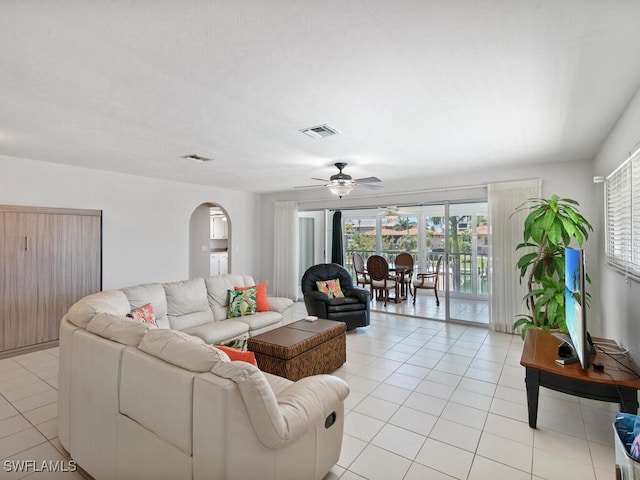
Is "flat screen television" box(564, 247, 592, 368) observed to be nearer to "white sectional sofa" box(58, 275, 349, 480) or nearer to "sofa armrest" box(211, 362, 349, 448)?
"white sectional sofa" box(58, 275, 349, 480)

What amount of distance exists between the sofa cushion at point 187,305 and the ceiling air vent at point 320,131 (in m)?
2.40

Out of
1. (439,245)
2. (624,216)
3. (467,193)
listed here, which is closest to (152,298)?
(624,216)

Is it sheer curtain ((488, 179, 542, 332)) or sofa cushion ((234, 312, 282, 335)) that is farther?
sheer curtain ((488, 179, 542, 332))

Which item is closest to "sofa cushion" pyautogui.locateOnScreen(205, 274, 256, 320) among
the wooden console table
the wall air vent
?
the wall air vent

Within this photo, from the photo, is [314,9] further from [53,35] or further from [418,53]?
[53,35]

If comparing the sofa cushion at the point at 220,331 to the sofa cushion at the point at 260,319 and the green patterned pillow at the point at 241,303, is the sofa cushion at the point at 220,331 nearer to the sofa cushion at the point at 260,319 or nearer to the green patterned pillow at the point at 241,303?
the sofa cushion at the point at 260,319

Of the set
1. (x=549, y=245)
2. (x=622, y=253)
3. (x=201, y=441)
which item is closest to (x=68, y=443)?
(x=201, y=441)

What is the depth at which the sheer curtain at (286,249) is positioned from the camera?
7203 millimetres

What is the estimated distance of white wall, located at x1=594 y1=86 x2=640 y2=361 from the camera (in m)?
2.42

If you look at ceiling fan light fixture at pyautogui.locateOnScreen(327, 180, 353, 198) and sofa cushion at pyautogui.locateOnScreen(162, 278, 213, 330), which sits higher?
ceiling fan light fixture at pyautogui.locateOnScreen(327, 180, 353, 198)

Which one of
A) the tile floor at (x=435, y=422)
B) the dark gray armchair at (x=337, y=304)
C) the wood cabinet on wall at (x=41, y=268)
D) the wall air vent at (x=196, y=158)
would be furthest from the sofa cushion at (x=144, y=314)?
the dark gray armchair at (x=337, y=304)

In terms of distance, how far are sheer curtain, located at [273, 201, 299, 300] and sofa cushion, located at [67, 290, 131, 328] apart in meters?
4.21

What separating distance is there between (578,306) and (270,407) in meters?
2.29

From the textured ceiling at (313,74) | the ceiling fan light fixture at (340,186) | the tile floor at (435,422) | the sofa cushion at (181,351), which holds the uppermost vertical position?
the textured ceiling at (313,74)
